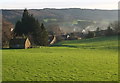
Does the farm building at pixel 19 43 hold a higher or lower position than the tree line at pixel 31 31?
lower

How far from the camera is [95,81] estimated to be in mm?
14344

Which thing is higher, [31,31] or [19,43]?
[31,31]

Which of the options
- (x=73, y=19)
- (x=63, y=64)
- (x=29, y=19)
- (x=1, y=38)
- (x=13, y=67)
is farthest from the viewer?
(x=73, y=19)

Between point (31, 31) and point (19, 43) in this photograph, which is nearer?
point (19, 43)

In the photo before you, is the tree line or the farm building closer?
the farm building

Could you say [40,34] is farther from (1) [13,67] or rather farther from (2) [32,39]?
(1) [13,67]

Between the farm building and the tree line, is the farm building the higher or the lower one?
the lower one

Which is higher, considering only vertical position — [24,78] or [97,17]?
[97,17]

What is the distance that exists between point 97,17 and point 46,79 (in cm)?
18485

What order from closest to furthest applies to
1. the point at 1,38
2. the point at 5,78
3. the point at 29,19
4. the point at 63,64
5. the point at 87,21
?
the point at 5,78 → the point at 63,64 → the point at 1,38 → the point at 29,19 → the point at 87,21

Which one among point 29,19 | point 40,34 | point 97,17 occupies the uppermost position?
point 97,17

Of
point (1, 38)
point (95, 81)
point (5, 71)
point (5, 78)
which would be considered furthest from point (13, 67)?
point (1, 38)

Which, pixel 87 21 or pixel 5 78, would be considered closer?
pixel 5 78

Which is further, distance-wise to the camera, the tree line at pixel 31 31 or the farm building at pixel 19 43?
the tree line at pixel 31 31
